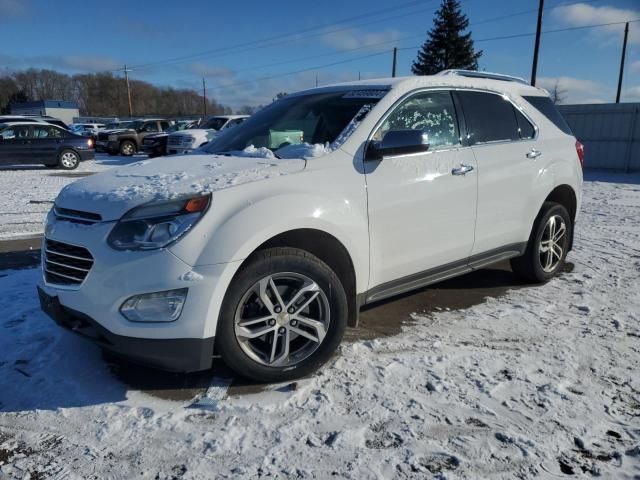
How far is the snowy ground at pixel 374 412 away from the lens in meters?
2.36

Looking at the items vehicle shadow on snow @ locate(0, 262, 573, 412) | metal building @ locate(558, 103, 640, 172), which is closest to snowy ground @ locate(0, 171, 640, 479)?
vehicle shadow on snow @ locate(0, 262, 573, 412)

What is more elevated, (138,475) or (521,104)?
(521,104)

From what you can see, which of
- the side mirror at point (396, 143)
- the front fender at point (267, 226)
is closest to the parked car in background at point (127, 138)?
the side mirror at point (396, 143)

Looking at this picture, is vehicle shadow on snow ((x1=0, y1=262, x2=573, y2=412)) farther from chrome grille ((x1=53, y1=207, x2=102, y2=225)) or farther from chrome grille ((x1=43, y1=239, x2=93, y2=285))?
chrome grille ((x1=53, y1=207, x2=102, y2=225))

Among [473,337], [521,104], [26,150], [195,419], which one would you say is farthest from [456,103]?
[26,150]

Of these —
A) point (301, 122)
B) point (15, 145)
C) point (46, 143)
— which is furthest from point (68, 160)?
point (301, 122)

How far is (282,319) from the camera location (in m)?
3.02

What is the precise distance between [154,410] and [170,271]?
822 mm

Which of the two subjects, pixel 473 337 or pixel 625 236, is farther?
pixel 625 236

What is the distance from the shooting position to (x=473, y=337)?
12.2ft

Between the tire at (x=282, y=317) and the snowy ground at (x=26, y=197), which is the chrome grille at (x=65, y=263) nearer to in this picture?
the tire at (x=282, y=317)

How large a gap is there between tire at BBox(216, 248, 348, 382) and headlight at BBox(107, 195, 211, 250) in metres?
0.41

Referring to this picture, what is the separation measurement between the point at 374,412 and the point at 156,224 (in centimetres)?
155

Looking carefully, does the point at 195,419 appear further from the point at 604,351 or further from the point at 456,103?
the point at 456,103
